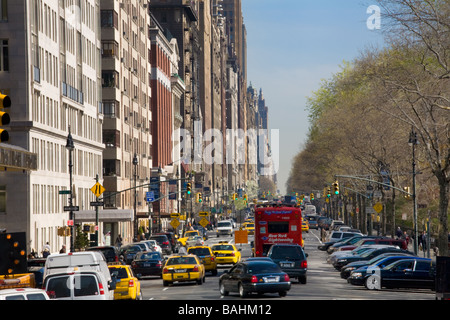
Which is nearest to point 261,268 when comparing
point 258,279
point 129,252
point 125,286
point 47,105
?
point 258,279

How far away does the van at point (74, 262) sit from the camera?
2662 centimetres

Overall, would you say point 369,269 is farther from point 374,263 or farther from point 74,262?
point 74,262

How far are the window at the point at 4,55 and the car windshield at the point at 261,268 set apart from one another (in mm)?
37099

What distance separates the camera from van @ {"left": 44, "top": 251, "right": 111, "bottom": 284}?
2662 cm

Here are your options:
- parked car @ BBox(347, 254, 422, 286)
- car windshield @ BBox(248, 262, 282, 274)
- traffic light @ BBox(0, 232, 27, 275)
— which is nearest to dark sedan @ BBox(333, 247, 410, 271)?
parked car @ BBox(347, 254, 422, 286)

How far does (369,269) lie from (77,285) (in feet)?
64.9

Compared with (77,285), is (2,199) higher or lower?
higher

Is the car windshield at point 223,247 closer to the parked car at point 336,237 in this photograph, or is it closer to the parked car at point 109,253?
the parked car at point 109,253

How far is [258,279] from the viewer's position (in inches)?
1255

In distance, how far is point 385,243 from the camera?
57.8 meters

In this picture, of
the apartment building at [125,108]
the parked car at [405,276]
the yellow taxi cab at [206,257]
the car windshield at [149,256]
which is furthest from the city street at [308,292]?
the apartment building at [125,108]

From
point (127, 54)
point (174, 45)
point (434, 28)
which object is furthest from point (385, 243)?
point (174, 45)

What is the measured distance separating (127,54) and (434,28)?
66.9 metres
